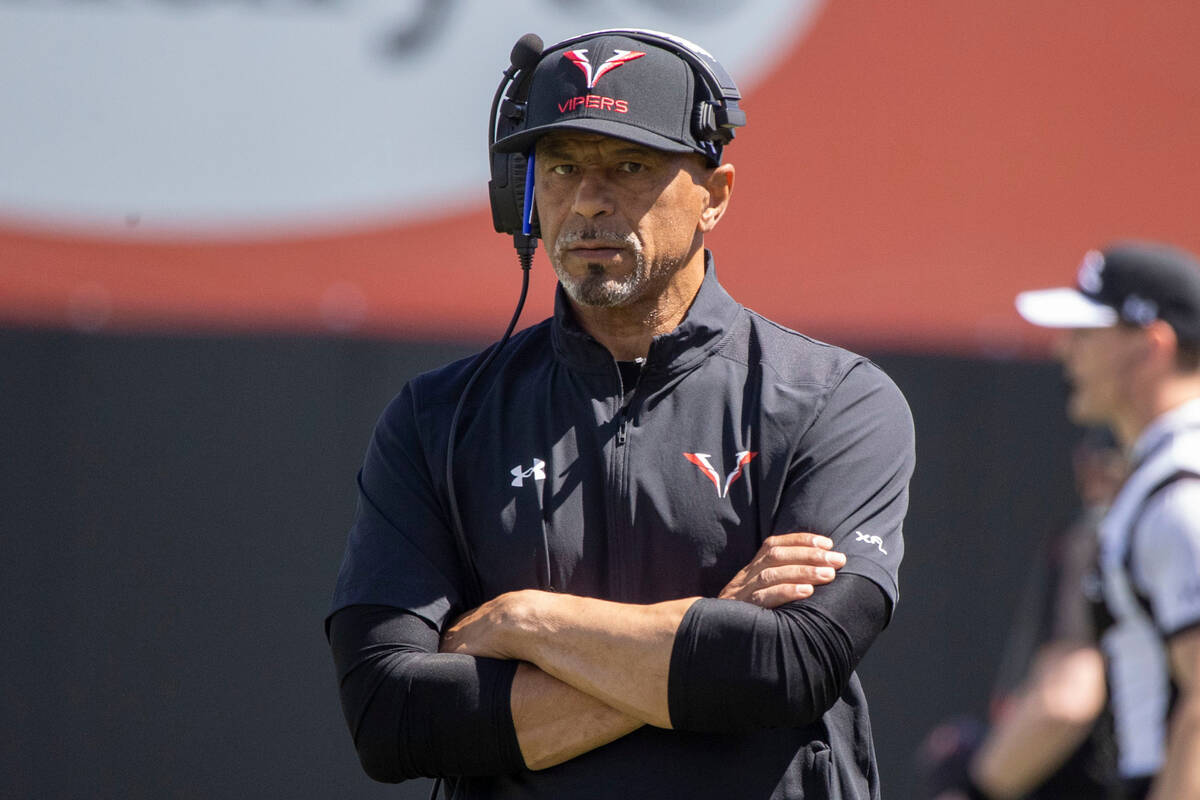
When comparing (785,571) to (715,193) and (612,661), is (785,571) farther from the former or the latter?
(715,193)

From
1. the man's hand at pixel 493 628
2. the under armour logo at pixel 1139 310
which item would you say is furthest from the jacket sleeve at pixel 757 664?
the under armour logo at pixel 1139 310

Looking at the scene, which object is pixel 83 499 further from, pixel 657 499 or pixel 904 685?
pixel 657 499

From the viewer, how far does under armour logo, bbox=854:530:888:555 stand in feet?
6.20

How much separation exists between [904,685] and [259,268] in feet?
8.89

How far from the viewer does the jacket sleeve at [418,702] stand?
1798 millimetres

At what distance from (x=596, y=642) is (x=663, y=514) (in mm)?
202

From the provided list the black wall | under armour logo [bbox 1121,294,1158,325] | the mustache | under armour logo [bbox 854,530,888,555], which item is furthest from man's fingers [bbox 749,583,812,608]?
the black wall

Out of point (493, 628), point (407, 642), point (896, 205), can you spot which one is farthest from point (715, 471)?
point (896, 205)

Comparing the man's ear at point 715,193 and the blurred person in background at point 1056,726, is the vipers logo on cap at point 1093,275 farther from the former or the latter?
the man's ear at point 715,193

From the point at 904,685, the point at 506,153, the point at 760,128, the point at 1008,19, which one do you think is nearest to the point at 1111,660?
the point at 506,153

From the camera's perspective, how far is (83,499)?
4.43m

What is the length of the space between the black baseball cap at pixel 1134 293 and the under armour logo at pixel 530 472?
153 centimetres

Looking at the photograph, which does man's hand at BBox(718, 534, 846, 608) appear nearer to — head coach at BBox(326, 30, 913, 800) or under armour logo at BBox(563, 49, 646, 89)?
head coach at BBox(326, 30, 913, 800)

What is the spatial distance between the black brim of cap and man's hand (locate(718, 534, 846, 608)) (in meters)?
0.57
